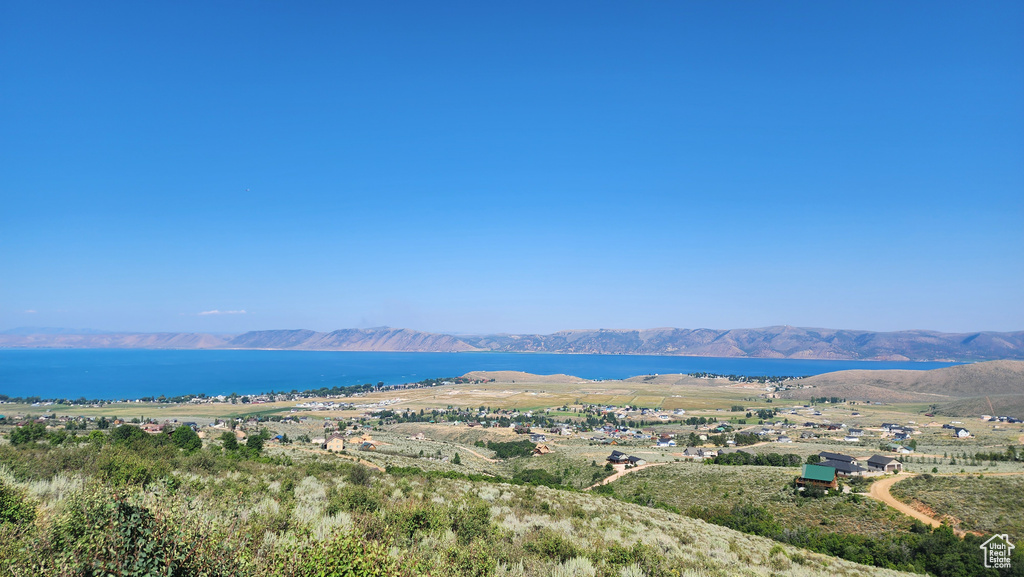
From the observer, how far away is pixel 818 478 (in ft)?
83.6

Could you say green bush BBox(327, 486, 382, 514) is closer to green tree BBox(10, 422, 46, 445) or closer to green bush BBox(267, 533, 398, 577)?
green bush BBox(267, 533, 398, 577)

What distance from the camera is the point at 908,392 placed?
125 m

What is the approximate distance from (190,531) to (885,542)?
2319 cm

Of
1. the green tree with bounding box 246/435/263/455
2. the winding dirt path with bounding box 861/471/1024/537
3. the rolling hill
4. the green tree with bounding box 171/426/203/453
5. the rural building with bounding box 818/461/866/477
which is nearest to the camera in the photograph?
the winding dirt path with bounding box 861/471/1024/537

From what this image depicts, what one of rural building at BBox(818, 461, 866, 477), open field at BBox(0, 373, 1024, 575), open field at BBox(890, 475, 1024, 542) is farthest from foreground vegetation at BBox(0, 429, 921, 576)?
rural building at BBox(818, 461, 866, 477)

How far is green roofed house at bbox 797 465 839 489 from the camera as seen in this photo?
25.2 m

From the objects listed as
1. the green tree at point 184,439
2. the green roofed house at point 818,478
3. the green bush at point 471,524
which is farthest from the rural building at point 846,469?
the green tree at point 184,439

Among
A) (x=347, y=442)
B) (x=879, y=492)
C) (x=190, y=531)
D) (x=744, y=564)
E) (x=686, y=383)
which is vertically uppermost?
(x=190, y=531)

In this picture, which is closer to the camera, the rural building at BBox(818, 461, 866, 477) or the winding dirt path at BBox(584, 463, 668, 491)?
the rural building at BBox(818, 461, 866, 477)

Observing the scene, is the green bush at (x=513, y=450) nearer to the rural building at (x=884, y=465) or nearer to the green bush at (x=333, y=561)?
the rural building at (x=884, y=465)

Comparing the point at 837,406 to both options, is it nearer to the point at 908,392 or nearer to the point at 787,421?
the point at 908,392

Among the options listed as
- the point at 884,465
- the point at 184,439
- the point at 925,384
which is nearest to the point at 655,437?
the point at 884,465

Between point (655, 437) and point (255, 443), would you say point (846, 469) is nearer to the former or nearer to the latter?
point (655, 437)

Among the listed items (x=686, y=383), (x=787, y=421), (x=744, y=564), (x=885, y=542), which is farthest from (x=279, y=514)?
(x=686, y=383)
